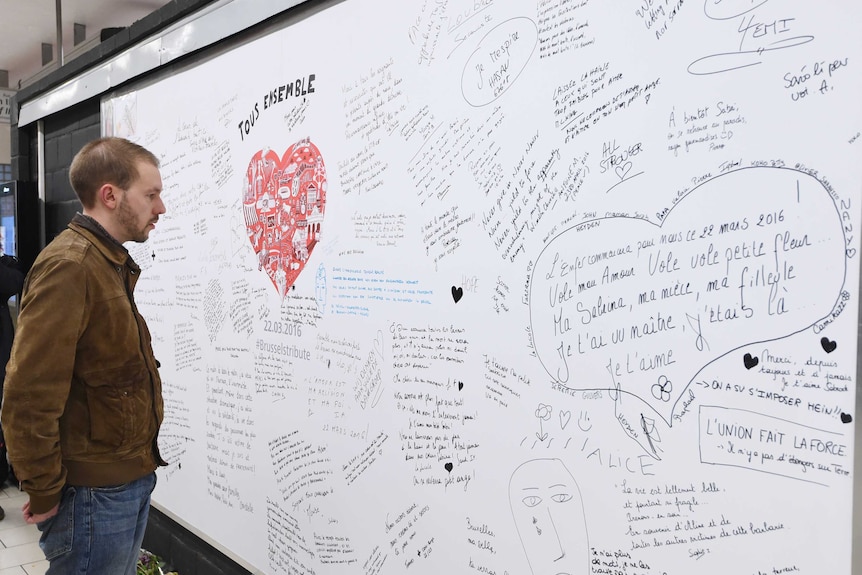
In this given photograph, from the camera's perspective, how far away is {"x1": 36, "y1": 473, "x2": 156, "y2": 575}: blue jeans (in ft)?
5.73

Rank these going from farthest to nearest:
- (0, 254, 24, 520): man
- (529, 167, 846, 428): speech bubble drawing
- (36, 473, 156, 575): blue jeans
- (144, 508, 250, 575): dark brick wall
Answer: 1. (0, 254, 24, 520): man
2. (144, 508, 250, 575): dark brick wall
3. (36, 473, 156, 575): blue jeans
4. (529, 167, 846, 428): speech bubble drawing

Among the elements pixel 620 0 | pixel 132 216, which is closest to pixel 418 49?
pixel 620 0

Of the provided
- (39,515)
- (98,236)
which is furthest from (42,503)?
(98,236)

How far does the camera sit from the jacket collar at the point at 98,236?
1.80m

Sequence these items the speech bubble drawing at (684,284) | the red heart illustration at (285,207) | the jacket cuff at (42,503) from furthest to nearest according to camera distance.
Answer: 1. the red heart illustration at (285,207)
2. the jacket cuff at (42,503)
3. the speech bubble drawing at (684,284)

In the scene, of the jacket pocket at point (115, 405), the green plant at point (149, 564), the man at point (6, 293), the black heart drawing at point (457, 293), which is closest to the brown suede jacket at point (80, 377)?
the jacket pocket at point (115, 405)

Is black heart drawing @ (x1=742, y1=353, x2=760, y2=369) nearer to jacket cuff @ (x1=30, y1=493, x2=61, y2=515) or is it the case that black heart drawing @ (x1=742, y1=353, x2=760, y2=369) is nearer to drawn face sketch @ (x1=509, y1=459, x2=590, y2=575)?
drawn face sketch @ (x1=509, y1=459, x2=590, y2=575)

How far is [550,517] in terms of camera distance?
1577 mm

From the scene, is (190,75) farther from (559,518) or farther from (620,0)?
(559,518)

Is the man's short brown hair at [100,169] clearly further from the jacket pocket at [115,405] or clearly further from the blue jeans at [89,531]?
the blue jeans at [89,531]

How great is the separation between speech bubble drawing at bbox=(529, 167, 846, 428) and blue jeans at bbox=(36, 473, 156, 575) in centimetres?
121

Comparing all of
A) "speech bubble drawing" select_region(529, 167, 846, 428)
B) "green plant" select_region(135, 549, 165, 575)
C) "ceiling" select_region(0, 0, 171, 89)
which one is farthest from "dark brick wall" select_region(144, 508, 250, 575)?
"ceiling" select_region(0, 0, 171, 89)

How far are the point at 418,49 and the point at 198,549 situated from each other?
2.37 meters

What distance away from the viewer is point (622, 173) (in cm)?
143
